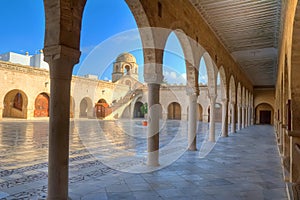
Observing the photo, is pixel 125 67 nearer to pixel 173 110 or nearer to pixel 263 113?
pixel 173 110

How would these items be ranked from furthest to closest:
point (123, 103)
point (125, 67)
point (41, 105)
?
point (125, 67) → point (123, 103) → point (41, 105)

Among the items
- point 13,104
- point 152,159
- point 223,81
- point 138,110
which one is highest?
point 223,81

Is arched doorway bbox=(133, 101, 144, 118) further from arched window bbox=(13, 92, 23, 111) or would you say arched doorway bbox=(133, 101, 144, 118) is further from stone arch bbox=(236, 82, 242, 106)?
stone arch bbox=(236, 82, 242, 106)

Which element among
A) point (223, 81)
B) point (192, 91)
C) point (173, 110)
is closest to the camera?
point (192, 91)

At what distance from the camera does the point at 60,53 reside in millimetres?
3309

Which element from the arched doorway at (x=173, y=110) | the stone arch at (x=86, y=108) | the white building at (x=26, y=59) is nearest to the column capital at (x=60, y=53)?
the stone arch at (x=86, y=108)

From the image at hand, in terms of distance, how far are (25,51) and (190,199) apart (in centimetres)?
4478

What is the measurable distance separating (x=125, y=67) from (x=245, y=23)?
32.1 meters

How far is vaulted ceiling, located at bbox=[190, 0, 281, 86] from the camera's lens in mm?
7566

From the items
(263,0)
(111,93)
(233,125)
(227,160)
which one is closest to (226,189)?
(227,160)

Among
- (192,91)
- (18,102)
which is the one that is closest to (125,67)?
(18,102)

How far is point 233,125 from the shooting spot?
16.3m

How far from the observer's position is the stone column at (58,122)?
3385 millimetres

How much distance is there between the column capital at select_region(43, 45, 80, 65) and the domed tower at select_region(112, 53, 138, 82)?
35446 mm
